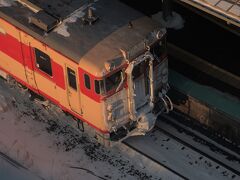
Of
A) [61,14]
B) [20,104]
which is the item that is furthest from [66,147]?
[61,14]

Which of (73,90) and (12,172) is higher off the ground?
(73,90)

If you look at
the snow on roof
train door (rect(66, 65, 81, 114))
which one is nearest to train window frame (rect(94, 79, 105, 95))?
train door (rect(66, 65, 81, 114))

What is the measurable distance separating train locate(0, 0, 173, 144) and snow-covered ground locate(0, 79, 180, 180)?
0.72 m

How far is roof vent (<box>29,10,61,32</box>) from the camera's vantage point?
18078 mm

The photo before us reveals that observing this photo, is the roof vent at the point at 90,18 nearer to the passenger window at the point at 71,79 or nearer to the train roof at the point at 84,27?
the train roof at the point at 84,27

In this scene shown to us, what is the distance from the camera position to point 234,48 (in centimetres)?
2169

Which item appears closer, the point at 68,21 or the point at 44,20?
the point at 44,20

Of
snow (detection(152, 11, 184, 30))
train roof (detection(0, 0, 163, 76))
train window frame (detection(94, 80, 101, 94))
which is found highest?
train roof (detection(0, 0, 163, 76))

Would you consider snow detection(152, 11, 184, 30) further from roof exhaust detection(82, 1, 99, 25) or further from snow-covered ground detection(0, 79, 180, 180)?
snow-covered ground detection(0, 79, 180, 180)

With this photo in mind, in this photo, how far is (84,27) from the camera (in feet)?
59.5

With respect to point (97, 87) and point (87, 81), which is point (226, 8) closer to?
point (97, 87)

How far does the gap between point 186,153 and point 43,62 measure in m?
4.91

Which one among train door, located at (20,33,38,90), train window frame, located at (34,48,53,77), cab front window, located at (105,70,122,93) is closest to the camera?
cab front window, located at (105,70,122,93)

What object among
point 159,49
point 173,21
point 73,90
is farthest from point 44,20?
point 173,21
